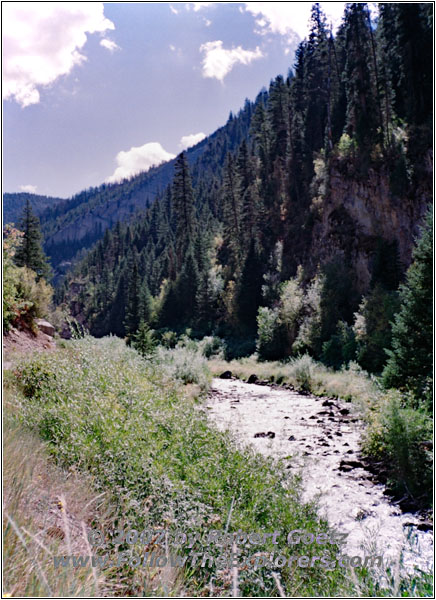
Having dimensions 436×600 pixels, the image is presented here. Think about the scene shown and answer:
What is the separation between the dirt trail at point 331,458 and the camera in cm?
670

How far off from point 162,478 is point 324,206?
3941cm

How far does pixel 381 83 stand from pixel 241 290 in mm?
26756

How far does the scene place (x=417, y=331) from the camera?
1334cm

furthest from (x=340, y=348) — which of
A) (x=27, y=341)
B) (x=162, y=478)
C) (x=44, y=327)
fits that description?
(x=162, y=478)

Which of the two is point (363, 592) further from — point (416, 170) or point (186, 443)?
point (416, 170)

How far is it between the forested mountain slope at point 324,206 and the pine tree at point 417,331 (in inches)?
352

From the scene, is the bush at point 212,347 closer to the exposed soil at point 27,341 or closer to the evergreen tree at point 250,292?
the evergreen tree at point 250,292

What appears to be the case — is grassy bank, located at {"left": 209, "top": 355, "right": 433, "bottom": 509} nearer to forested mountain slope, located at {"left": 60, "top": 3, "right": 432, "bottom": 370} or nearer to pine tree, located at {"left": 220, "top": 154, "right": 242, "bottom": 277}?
forested mountain slope, located at {"left": 60, "top": 3, "right": 432, "bottom": 370}

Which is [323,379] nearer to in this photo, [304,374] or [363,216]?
[304,374]

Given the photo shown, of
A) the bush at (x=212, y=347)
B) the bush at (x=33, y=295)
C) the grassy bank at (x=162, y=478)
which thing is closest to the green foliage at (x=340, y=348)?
the bush at (x=212, y=347)

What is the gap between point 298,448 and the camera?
1141 centimetres

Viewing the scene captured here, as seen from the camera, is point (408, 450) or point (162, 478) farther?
point (408, 450)

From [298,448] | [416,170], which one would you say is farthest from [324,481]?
[416,170]

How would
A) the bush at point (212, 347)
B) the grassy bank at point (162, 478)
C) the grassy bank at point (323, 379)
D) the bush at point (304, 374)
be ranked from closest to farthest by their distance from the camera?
the grassy bank at point (162, 478) < the grassy bank at point (323, 379) < the bush at point (304, 374) < the bush at point (212, 347)
